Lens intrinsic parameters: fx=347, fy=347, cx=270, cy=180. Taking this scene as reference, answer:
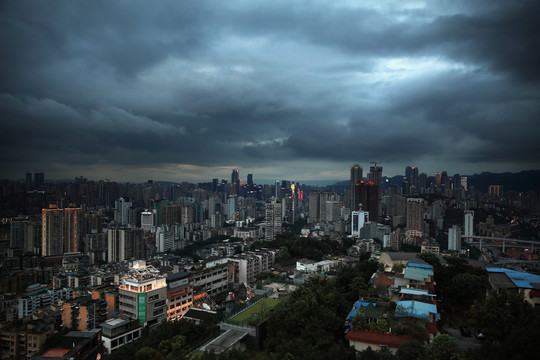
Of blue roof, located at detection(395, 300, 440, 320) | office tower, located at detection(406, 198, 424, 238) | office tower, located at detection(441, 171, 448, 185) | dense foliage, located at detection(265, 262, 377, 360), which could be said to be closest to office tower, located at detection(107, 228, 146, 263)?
dense foliage, located at detection(265, 262, 377, 360)

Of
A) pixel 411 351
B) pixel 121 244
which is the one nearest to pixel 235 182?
pixel 121 244

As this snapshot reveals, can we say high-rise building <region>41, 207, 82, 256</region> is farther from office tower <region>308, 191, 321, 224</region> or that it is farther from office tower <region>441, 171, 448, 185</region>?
office tower <region>441, 171, 448, 185</region>

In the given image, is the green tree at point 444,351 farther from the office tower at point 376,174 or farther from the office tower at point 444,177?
the office tower at point 376,174

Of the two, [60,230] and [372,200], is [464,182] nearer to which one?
[372,200]

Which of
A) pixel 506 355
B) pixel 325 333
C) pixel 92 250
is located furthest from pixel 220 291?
pixel 92 250

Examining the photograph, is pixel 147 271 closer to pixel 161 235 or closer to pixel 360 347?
pixel 360 347

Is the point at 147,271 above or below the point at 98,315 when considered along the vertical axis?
above
